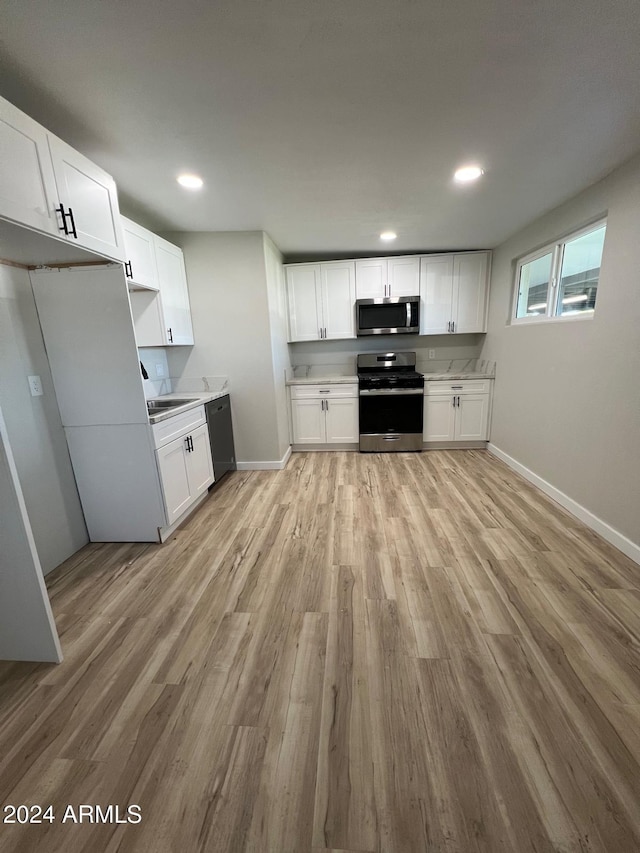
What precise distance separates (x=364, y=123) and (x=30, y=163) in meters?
1.52

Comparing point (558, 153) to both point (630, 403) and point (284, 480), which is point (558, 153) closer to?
point (630, 403)

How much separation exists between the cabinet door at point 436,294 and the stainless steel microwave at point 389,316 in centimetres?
14

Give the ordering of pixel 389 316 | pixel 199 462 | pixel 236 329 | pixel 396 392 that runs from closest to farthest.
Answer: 1. pixel 199 462
2. pixel 236 329
3. pixel 396 392
4. pixel 389 316

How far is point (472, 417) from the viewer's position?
13.1 ft

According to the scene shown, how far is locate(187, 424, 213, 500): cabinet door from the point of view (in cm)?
264

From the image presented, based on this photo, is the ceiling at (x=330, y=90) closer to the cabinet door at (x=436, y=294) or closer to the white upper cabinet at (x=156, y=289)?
the white upper cabinet at (x=156, y=289)

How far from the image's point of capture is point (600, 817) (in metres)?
0.90

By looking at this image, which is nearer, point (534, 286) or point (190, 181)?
→ point (190, 181)

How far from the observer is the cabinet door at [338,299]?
399 centimetres

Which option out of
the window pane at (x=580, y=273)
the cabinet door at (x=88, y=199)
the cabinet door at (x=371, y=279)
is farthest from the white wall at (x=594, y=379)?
the cabinet door at (x=88, y=199)

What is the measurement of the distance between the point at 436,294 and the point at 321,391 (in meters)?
1.87

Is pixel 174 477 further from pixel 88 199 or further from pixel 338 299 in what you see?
pixel 338 299

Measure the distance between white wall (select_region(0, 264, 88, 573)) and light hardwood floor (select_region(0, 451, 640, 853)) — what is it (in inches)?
10.6

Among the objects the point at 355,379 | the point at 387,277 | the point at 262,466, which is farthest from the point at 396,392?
the point at 262,466
